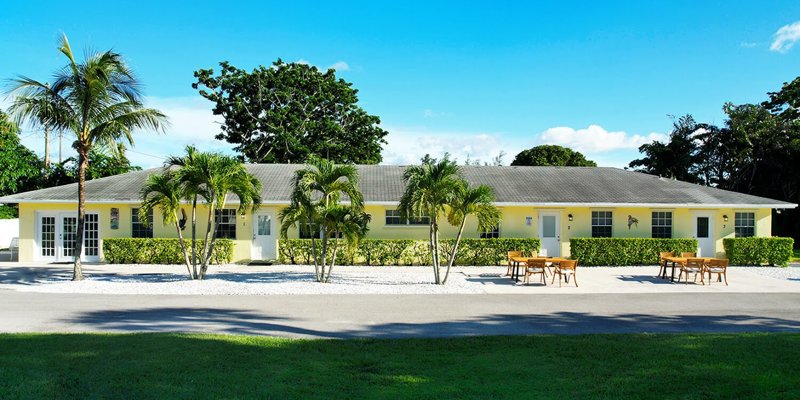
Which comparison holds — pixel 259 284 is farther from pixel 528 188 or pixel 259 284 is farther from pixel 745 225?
pixel 745 225

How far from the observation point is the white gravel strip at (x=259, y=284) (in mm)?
15102

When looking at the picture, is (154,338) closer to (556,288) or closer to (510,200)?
(556,288)

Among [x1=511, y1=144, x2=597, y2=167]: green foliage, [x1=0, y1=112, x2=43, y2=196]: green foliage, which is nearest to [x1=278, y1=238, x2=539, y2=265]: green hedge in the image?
[x1=0, y1=112, x2=43, y2=196]: green foliage

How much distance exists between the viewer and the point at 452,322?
1098 centimetres

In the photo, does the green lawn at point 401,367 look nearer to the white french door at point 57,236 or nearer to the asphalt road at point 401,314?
the asphalt road at point 401,314

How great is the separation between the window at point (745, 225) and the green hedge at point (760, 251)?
1.08 metres

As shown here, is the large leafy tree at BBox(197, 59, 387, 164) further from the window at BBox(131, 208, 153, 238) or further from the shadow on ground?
the shadow on ground

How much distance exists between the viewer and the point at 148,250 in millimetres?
21812

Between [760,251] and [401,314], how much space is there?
17.4 meters

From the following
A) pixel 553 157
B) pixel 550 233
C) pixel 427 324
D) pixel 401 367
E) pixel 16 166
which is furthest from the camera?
pixel 553 157

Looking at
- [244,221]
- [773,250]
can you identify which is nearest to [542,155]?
[773,250]

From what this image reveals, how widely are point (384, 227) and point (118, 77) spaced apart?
1087 cm

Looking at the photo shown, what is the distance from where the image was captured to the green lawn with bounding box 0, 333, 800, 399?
6.12m

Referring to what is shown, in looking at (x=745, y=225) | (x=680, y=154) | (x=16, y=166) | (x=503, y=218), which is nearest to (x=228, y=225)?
(x=503, y=218)
